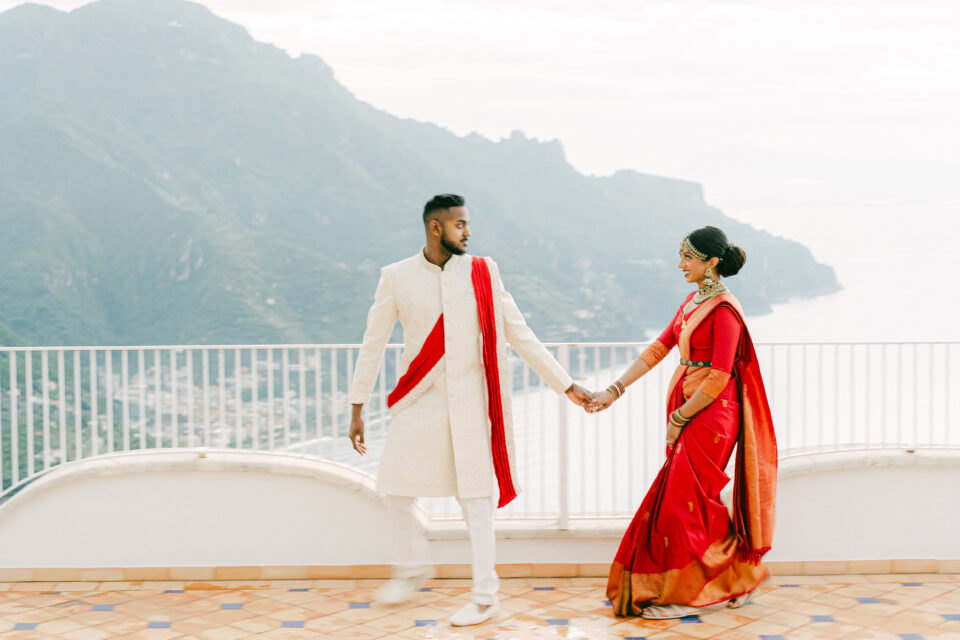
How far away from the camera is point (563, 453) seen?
3773 mm

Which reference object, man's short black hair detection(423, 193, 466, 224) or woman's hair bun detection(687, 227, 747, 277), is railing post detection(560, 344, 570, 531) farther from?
man's short black hair detection(423, 193, 466, 224)

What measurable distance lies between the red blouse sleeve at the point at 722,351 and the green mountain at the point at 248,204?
29.6m

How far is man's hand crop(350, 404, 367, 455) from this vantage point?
3.21 meters

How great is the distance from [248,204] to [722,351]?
4163 cm


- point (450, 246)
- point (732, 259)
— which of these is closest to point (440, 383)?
point (450, 246)

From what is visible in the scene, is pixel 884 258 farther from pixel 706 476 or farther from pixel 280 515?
pixel 280 515

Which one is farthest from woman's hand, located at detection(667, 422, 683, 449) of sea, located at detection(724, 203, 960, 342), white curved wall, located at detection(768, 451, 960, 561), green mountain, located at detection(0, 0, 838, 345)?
sea, located at detection(724, 203, 960, 342)

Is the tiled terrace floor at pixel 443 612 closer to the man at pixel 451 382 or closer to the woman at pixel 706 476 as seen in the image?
the woman at pixel 706 476

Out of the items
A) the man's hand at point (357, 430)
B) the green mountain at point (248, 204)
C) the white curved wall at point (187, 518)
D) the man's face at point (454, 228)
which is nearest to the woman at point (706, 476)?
the man's face at point (454, 228)

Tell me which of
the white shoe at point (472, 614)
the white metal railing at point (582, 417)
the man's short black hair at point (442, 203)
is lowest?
the white shoe at point (472, 614)

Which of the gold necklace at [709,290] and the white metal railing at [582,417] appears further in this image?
the white metal railing at [582,417]

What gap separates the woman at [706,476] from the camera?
320cm

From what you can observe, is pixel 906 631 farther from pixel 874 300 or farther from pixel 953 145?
pixel 953 145

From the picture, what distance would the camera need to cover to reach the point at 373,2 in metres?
63.9
